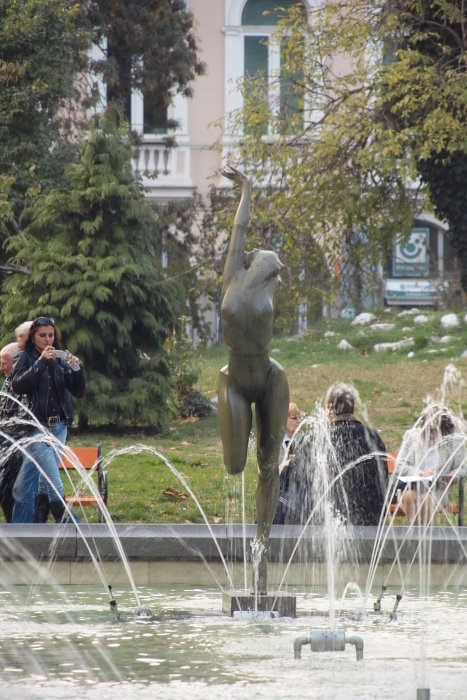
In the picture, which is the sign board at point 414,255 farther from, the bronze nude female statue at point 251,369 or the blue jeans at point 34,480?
the bronze nude female statue at point 251,369

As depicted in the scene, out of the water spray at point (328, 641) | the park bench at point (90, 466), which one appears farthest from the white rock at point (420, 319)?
the water spray at point (328, 641)

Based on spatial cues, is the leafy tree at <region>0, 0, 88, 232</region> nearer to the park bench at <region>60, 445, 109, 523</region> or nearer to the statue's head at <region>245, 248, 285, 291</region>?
the park bench at <region>60, 445, 109, 523</region>

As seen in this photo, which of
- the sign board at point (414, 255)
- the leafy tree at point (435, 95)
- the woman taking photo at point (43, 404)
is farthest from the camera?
the sign board at point (414, 255)

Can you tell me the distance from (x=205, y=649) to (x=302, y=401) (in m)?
11.5

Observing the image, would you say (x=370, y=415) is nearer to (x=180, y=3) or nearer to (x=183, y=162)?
(x=180, y=3)

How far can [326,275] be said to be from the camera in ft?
57.5

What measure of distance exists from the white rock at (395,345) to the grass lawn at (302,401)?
14 cm

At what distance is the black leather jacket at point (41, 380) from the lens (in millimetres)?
9188

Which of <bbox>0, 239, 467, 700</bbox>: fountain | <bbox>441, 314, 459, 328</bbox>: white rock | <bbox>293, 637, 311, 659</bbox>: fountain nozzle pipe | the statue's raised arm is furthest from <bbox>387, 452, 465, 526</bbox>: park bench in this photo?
<bbox>441, 314, 459, 328</bbox>: white rock

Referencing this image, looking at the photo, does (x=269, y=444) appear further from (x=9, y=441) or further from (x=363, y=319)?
(x=363, y=319)

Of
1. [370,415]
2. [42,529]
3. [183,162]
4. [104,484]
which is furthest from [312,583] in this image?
[183,162]

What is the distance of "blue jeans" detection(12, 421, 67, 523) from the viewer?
9.18 m

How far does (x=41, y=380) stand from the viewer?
9.23 metres

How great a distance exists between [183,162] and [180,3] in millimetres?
6667
